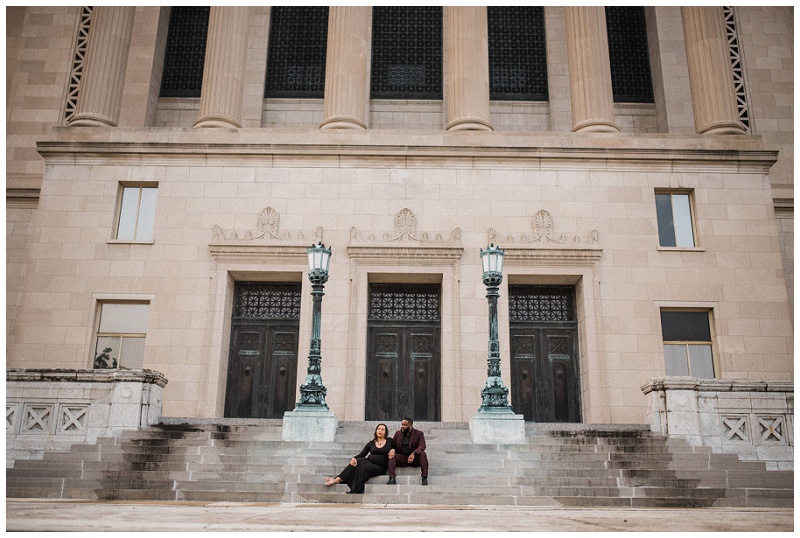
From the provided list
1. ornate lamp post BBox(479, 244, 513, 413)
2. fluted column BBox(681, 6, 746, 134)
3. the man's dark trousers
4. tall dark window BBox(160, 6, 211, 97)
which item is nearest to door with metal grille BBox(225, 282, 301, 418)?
ornate lamp post BBox(479, 244, 513, 413)

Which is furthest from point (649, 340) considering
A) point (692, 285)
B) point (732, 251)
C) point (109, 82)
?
point (109, 82)

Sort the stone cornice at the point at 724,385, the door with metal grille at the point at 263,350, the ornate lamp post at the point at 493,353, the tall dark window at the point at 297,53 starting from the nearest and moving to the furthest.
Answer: the stone cornice at the point at 724,385
the ornate lamp post at the point at 493,353
the door with metal grille at the point at 263,350
the tall dark window at the point at 297,53

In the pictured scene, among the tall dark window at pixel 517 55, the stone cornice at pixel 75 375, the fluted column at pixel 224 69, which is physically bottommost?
the stone cornice at pixel 75 375

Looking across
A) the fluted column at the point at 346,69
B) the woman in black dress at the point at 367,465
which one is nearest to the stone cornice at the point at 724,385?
the woman in black dress at the point at 367,465

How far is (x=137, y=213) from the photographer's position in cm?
2102

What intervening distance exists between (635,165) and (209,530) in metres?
17.3

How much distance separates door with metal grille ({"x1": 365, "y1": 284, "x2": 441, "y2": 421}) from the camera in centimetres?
1972

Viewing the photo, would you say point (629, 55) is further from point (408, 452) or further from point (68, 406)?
point (68, 406)

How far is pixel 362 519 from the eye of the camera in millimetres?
8586

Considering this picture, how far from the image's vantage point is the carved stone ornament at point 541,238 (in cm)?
2014

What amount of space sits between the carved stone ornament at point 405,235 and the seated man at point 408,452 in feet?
26.1

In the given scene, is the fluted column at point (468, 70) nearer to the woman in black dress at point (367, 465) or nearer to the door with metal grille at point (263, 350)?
the door with metal grille at point (263, 350)

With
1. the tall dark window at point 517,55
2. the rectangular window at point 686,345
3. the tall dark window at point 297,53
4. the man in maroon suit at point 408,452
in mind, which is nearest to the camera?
the man in maroon suit at point 408,452

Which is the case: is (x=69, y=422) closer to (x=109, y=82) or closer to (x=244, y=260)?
(x=244, y=260)
